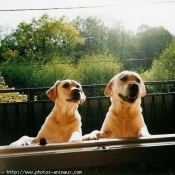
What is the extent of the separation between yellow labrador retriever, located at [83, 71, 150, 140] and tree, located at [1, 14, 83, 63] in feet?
1.36

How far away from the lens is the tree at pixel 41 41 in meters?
1.63

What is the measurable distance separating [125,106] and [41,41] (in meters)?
0.75

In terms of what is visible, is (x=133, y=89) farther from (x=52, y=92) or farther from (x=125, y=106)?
(x=52, y=92)

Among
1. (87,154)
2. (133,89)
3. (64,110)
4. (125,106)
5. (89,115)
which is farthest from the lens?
(89,115)

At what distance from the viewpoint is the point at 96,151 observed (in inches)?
37.0

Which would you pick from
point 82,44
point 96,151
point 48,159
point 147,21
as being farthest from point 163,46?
point 48,159

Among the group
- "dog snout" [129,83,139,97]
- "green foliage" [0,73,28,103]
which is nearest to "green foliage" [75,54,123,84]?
"dog snout" [129,83,139,97]

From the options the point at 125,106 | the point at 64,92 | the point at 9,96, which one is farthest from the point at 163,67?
the point at 9,96

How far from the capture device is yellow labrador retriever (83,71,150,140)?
1.66m

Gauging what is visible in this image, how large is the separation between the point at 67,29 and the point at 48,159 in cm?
103

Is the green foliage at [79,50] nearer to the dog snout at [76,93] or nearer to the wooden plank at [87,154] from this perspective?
the dog snout at [76,93]

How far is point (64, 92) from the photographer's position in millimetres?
1941

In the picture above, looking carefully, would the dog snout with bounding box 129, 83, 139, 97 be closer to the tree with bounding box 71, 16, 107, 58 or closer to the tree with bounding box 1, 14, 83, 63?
the tree with bounding box 71, 16, 107, 58

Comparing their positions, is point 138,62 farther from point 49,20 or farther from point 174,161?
point 174,161
